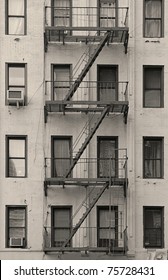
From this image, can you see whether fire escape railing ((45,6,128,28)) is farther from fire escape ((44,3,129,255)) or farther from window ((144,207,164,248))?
window ((144,207,164,248))

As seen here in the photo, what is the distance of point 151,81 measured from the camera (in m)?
29.2

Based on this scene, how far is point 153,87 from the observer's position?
95.5ft

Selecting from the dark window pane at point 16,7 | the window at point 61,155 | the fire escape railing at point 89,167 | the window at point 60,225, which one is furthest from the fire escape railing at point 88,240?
the dark window pane at point 16,7

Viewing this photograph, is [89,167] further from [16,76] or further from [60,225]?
[16,76]

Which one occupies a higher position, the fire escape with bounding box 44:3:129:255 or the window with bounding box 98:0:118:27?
the window with bounding box 98:0:118:27

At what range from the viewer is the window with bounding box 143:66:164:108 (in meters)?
29.0

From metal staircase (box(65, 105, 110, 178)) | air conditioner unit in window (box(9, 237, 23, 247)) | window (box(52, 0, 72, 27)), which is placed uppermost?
window (box(52, 0, 72, 27))

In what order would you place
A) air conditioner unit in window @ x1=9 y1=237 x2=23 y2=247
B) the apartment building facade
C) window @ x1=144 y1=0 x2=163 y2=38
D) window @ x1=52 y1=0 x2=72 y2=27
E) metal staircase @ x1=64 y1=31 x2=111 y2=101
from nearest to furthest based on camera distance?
air conditioner unit in window @ x1=9 y1=237 x2=23 y2=247 → metal staircase @ x1=64 y1=31 x2=111 y2=101 → the apartment building facade → window @ x1=52 y1=0 x2=72 y2=27 → window @ x1=144 y1=0 x2=163 y2=38

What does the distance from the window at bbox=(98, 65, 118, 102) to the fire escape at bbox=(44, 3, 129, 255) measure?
436 millimetres

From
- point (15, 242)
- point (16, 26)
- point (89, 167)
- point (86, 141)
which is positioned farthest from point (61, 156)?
point (16, 26)

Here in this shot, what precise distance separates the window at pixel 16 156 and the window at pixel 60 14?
17.2 ft

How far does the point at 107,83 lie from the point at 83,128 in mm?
2281

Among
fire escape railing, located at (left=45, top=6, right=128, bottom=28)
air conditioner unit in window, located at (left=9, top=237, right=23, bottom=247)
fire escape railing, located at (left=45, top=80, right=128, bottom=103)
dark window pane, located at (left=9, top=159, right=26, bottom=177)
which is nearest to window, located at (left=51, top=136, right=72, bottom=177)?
dark window pane, located at (left=9, top=159, right=26, bottom=177)
